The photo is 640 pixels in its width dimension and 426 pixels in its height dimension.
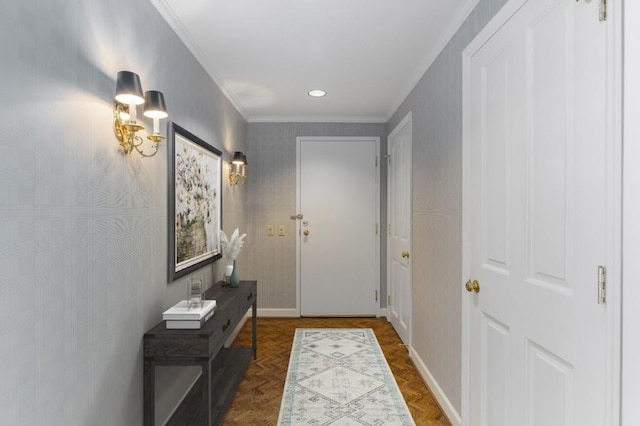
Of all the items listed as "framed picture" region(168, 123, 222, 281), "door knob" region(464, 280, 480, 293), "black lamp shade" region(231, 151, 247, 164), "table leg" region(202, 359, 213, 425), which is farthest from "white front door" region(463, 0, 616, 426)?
"black lamp shade" region(231, 151, 247, 164)

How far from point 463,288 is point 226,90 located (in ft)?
8.35

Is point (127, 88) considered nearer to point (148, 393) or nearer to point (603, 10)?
point (148, 393)

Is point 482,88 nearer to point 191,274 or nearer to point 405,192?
point 405,192

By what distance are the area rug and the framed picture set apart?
109cm

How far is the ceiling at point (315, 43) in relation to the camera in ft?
6.77

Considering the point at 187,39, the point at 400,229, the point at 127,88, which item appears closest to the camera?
the point at 127,88

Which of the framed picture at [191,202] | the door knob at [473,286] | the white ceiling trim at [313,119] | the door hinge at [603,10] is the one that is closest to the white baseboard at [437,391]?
the door knob at [473,286]

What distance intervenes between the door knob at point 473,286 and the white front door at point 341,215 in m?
2.47

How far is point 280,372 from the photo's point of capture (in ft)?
9.64

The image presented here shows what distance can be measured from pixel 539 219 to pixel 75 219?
1651mm

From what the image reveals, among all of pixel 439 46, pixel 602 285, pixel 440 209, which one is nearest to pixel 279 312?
pixel 440 209

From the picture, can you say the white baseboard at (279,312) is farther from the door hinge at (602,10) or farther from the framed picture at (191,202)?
the door hinge at (602,10)

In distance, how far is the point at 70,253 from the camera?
1287mm

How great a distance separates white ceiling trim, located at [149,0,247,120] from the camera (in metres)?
2.00
